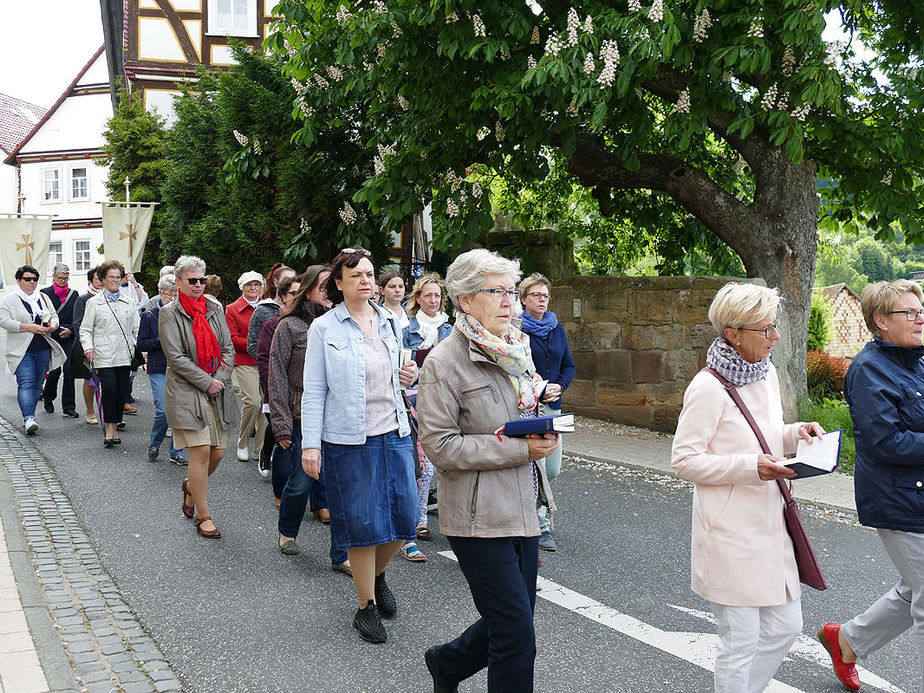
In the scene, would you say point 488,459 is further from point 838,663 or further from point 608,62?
point 608,62

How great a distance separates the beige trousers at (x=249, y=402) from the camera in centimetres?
901

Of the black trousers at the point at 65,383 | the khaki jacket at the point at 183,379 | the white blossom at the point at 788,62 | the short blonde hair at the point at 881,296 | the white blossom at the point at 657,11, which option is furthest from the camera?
the black trousers at the point at 65,383

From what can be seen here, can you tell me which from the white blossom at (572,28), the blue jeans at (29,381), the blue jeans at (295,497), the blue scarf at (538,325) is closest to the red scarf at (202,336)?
the blue jeans at (295,497)

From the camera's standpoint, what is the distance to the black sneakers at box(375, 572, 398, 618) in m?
4.87

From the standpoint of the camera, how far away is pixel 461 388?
332 cm

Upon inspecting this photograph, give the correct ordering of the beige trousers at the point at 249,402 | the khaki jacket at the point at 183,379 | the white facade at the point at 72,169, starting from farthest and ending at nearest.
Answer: the white facade at the point at 72,169 < the beige trousers at the point at 249,402 < the khaki jacket at the point at 183,379

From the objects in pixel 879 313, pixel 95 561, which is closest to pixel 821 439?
pixel 879 313

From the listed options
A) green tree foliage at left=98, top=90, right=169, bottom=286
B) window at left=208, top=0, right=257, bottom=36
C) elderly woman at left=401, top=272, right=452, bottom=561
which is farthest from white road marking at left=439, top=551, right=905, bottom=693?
window at left=208, top=0, right=257, bottom=36

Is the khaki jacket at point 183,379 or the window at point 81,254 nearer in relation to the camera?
the khaki jacket at point 183,379

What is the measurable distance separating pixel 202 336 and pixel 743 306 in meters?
4.39

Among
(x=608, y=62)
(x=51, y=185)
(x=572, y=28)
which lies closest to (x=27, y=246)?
(x=572, y=28)

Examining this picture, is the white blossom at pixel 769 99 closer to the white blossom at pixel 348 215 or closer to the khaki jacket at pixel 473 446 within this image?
the white blossom at pixel 348 215

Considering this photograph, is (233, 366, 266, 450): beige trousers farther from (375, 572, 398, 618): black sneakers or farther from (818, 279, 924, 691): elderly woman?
(818, 279, 924, 691): elderly woman

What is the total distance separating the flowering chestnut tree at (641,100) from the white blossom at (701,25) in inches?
0.4
